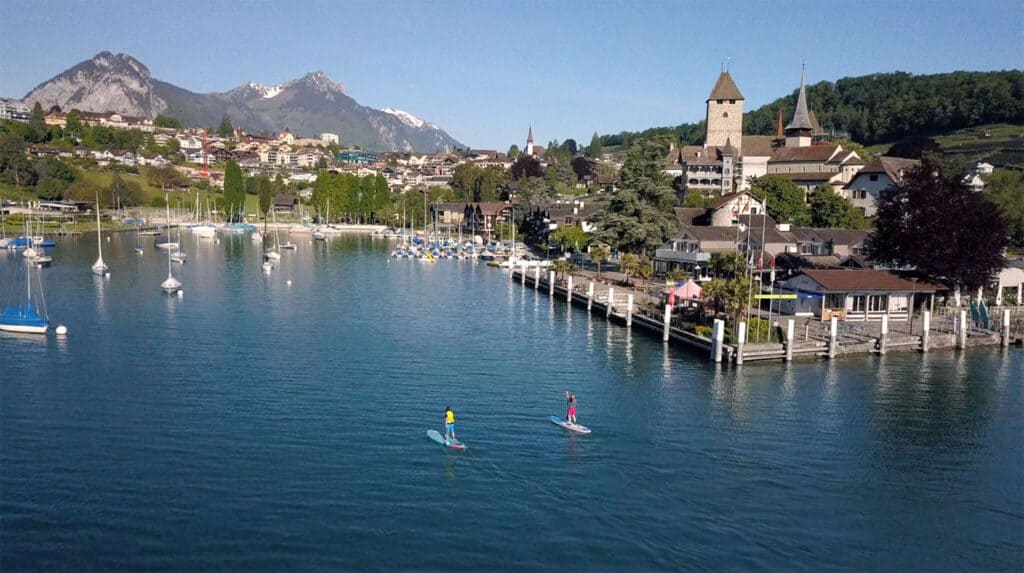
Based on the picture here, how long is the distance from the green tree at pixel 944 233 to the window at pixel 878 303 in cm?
405

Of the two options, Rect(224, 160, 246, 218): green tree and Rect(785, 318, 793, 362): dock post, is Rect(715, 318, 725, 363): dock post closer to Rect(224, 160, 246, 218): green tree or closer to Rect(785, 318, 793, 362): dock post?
Rect(785, 318, 793, 362): dock post

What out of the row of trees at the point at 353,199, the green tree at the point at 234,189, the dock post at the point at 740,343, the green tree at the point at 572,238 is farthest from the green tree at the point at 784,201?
the green tree at the point at 234,189

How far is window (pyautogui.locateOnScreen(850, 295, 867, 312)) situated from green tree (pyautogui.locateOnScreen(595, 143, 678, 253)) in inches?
990

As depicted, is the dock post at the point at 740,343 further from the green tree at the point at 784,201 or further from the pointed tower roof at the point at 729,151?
the pointed tower roof at the point at 729,151

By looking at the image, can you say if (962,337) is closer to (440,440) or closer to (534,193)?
(440,440)

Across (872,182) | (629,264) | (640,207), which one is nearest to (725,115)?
(872,182)

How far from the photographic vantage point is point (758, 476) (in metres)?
26.4

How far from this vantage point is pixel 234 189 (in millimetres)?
170875

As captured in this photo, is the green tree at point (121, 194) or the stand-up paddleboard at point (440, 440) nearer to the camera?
the stand-up paddleboard at point (440, 440)

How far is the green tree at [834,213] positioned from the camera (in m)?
88.7

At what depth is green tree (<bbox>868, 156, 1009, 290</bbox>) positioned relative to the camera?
52469 millimetres

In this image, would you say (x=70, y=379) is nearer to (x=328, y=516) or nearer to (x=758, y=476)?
(x=328, y=516)

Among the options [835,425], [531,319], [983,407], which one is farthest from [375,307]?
[983,407]

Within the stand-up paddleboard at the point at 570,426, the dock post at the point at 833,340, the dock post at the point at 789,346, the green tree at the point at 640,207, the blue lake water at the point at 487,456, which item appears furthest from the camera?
the green tree at the point at 640,207
